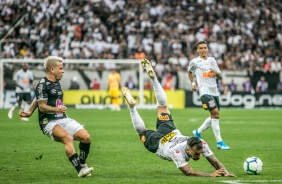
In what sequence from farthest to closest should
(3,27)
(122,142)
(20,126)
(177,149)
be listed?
(3,27) → (20,126) → (122,142) → (177,149)

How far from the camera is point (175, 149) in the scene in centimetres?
1159

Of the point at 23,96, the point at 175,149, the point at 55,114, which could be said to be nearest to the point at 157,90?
the point at 175,149

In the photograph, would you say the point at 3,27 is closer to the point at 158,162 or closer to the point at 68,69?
the point at 68,69

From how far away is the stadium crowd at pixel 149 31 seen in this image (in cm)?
4181

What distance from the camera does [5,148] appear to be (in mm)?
17531

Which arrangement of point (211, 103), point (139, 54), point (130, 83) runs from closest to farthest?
point (211, 103) → point (130, 83) → point (139, 54)

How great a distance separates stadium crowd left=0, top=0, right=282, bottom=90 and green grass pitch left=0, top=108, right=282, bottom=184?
572 inches

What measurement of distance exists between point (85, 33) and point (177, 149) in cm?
3211

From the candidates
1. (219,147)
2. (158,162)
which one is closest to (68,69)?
(219,147)

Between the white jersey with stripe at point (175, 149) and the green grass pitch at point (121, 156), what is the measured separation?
322 millimetres

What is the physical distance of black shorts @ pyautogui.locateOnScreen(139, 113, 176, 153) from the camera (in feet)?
40.3

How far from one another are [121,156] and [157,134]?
3.65 m

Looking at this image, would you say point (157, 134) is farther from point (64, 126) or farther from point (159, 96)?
point (64, 126)

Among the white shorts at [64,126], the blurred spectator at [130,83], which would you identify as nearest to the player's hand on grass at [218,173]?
the white shorts at [64,126]
